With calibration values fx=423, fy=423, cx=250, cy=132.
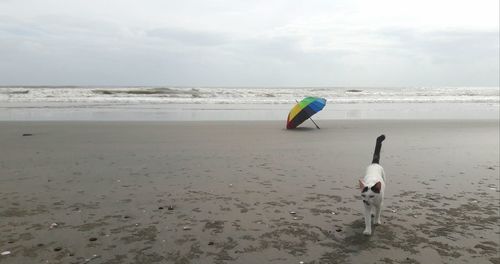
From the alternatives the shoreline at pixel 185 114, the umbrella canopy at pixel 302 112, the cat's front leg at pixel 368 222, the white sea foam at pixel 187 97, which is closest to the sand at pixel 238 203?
the cat's front leg at pixel 368 222

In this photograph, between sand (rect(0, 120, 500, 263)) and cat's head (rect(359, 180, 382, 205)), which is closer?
sand (rect(0, 120, 500, 263))

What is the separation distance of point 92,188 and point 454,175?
19.5ft

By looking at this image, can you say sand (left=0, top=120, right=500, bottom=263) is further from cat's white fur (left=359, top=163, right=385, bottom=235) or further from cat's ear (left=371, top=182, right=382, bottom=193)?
cat's ear (left=371, top=182, right=382, bottom=193)

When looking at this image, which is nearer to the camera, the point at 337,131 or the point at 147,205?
the point at 147,205

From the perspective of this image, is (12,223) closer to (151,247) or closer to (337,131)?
(151,247)

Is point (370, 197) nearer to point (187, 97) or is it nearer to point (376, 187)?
point (376, 187)

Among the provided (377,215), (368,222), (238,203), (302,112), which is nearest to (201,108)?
(302,112)

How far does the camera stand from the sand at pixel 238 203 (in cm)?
402

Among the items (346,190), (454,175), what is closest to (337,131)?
(454,175)

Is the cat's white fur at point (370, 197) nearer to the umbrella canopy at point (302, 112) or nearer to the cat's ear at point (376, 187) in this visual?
the cat's ear at point (376, 187)

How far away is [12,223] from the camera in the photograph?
14.9ft

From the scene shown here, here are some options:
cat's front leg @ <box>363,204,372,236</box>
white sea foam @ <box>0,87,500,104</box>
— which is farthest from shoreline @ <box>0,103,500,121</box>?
cat's front leg @ <box>363,204,372,236</box>

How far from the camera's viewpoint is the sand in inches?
158

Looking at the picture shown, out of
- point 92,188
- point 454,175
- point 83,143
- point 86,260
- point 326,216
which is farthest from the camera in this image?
point 83,143
